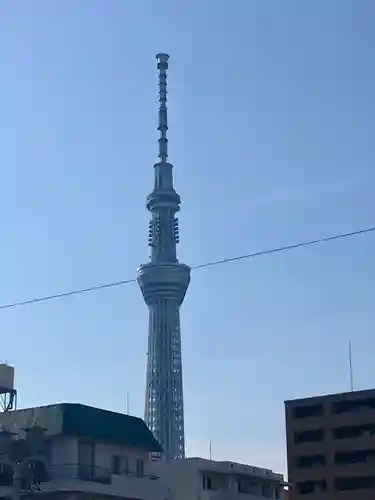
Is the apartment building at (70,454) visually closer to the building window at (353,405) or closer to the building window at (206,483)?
the building window at (206,483)

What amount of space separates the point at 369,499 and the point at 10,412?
1890 inches

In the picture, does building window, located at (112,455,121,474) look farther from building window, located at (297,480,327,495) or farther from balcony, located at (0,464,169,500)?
building window, located at (297,480,327,495)

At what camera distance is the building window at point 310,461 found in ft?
339

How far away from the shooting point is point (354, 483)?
100688 millimetres

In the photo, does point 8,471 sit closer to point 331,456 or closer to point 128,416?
point 128,416

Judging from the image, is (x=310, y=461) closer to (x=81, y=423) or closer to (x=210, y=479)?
(x=210, y=479)

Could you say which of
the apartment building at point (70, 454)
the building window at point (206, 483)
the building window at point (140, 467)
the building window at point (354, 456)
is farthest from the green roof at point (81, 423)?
the building window at point (354, 456)

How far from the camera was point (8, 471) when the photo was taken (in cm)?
5850

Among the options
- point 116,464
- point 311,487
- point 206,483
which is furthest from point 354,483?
point 116,464

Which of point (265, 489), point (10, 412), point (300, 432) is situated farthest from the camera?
point (300, 432)

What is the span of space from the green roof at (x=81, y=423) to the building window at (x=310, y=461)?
43.2 metres

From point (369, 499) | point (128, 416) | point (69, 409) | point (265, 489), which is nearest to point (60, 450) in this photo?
point (69, 409)

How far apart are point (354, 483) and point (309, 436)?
278 inches

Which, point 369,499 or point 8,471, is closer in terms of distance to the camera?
point 8,471
